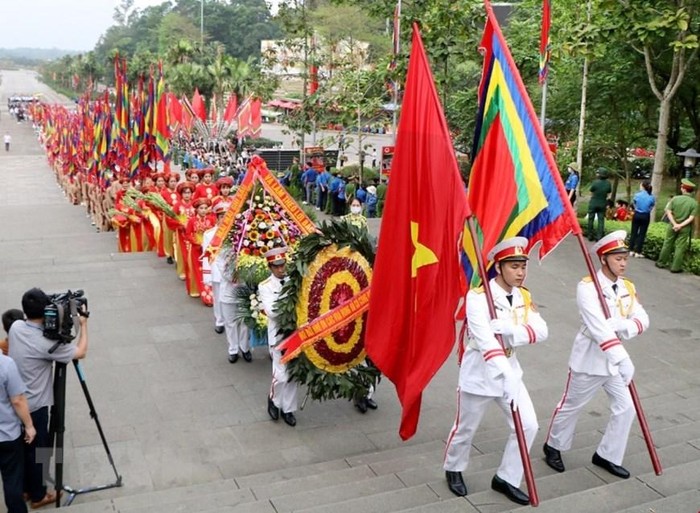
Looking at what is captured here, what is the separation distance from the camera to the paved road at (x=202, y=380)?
623cm

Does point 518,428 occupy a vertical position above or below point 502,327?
below

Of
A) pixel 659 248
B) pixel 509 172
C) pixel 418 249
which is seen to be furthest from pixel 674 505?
pixel 659 248

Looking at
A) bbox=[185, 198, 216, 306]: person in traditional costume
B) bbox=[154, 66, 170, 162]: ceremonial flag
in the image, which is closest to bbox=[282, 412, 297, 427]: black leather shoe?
bbox=[185, 198, 216, 306]: person in traditional costume

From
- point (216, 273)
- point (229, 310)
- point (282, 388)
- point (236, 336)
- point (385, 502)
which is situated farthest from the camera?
point (216, 273)

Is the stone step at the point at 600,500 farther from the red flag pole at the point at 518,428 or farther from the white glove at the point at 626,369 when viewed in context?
the white glove at the point at 626,369

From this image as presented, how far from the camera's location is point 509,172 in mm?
5469

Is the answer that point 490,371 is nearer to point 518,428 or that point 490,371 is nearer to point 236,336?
point 518,428

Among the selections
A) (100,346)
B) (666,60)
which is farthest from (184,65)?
(100,346)

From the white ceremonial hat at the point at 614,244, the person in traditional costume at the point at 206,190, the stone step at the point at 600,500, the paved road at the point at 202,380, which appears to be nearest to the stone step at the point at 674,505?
the stone step at the point at 600,500

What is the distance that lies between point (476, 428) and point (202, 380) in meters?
3.55

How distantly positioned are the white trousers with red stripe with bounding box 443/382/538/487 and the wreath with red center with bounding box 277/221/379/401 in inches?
58.2

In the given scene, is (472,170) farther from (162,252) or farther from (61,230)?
(61,230)

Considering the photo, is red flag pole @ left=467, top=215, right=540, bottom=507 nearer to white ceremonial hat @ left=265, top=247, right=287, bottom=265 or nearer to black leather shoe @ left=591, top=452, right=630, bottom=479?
black leather shoe @ left=591, top=452, right=630, bottom=479

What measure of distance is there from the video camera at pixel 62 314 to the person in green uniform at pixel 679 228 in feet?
32.2
